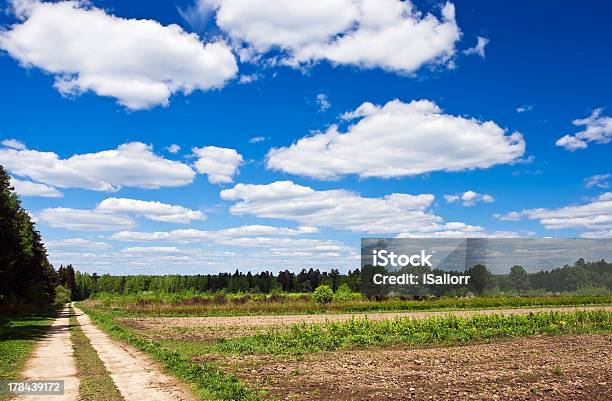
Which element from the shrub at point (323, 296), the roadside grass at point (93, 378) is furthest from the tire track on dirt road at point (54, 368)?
the shrub at point (323, 296)

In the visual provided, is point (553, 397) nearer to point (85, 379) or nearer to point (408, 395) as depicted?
point (408, 395)

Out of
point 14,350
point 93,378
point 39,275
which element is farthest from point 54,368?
point 39,275

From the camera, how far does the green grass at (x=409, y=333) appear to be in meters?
22.5

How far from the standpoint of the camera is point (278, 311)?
55500 mm

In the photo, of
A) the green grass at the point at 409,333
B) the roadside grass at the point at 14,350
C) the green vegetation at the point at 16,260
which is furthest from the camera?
the green vegetation at the point at 16,260

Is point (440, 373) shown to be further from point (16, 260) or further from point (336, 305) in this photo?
point (336, 305)

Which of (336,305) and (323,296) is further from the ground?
(323,296)

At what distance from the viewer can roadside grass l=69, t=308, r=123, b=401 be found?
12416mm

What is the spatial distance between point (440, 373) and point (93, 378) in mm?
10534

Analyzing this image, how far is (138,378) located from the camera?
15.0 metres

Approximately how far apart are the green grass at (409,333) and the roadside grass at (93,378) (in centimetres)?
553

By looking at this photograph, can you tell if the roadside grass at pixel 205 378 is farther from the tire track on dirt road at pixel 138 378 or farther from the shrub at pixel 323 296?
the shrub at pixel 323 296

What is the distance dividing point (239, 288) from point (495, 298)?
111 metres

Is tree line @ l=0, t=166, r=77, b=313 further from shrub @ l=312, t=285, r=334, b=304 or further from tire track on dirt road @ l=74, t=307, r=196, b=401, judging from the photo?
shrub @ l=312, t=285, r=334, b=304
